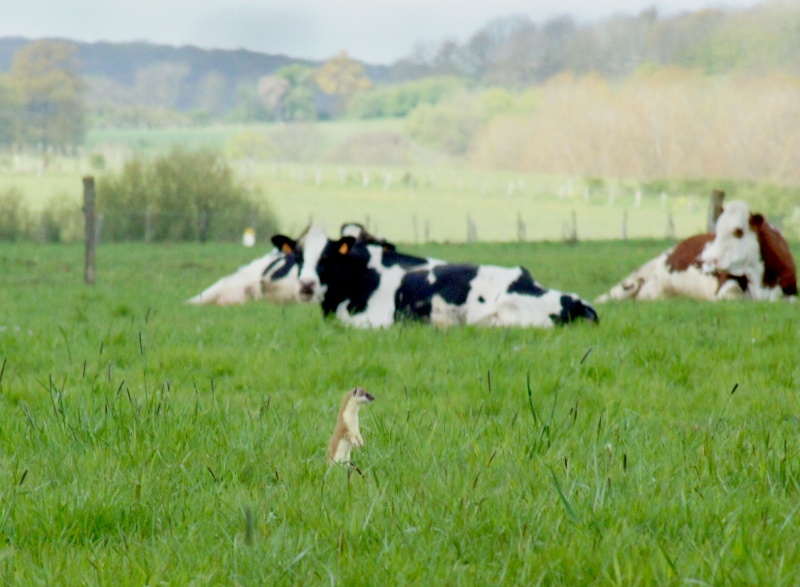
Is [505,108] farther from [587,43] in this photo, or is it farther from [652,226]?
[652,226]

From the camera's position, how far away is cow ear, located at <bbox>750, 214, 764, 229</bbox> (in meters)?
13.2

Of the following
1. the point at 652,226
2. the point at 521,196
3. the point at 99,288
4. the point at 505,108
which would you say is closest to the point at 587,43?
the point at 505,108

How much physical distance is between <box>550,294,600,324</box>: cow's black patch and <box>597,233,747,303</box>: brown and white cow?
3832mm

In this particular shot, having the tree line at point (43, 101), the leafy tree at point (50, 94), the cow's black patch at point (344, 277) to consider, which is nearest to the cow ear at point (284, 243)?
the cow's black patch at point (344, 277)

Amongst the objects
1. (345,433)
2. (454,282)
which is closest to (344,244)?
(454,282)

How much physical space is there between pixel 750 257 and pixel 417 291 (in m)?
5.56

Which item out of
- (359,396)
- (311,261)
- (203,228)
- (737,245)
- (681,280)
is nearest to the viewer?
(359,396)

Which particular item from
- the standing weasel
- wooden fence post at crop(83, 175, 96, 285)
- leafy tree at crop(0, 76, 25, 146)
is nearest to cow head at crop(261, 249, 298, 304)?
wooden fence post at crop(83, 175, 96, 285)

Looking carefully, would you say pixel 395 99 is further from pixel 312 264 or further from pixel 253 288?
pixel 312 264

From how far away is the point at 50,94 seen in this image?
500 ft

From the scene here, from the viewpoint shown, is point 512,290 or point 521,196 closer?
point 512,290

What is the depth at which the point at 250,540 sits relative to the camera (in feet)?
7.65

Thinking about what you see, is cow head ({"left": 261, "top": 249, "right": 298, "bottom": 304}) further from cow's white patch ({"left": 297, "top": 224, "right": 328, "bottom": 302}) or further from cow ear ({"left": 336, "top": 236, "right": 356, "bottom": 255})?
cow ear ({"left": 336, "top": 236, "right": 356, "bottom": 255})

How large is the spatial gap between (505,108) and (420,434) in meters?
148
